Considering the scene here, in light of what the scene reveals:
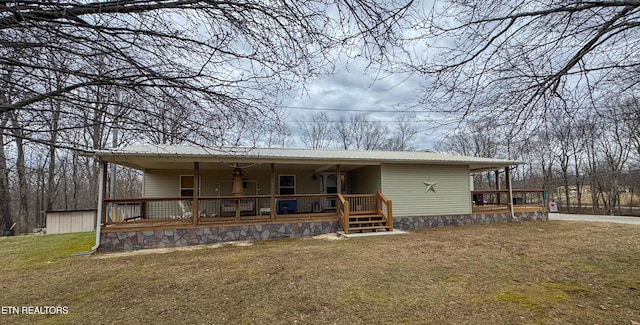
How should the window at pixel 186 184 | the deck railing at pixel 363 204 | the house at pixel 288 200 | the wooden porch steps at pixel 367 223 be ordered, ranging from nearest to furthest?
1. the house at pixel 288 200
2. the wooden porch steps at pixel 367 223
3. the deck railing at pixel 363 204
4. the window at pixel 186 184

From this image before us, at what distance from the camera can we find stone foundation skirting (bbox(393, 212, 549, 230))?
11156 millimetres

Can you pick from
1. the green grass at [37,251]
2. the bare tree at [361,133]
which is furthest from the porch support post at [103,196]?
the bare tree at [361,133]

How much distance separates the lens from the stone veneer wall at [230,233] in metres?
8.20

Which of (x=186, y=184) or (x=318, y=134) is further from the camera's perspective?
(x=318, y=134)

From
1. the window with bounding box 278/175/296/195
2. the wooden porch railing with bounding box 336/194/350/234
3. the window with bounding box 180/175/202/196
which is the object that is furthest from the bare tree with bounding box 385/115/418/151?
the window with bounding box 180/175/202/196

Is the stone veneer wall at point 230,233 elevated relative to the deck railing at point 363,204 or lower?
lower

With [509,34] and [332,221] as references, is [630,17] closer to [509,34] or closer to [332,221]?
[509,34]

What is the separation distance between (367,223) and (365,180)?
275cm

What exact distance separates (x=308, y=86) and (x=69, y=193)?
27.8 metres

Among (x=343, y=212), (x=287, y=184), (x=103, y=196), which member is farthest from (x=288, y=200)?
(x=103, y=196)

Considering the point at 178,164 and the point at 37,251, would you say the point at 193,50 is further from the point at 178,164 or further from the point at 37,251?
the point at 37,251

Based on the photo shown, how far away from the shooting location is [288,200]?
11.7 meters

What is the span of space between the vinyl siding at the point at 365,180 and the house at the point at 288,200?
0.04 meters

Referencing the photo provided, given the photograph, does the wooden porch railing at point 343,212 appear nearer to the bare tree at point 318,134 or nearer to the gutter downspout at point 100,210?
the gutter downspout at point 100,210
